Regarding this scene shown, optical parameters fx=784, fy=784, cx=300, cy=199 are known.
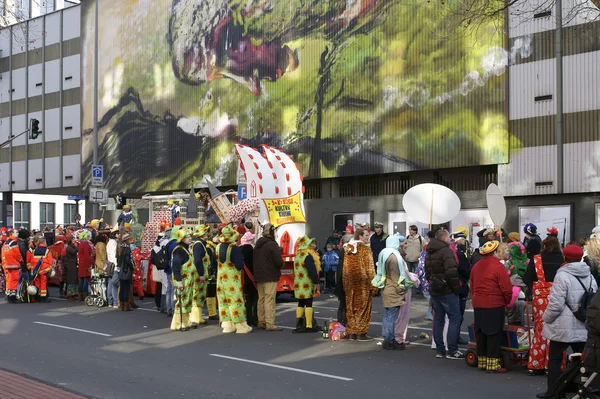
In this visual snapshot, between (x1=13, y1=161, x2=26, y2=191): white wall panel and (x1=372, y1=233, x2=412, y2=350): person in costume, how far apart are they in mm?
39606

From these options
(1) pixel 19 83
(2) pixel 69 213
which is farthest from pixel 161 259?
(2) pixel 69 213

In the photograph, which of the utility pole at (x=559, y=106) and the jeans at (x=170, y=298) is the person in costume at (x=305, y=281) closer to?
the jeans at (x=170, y=298)

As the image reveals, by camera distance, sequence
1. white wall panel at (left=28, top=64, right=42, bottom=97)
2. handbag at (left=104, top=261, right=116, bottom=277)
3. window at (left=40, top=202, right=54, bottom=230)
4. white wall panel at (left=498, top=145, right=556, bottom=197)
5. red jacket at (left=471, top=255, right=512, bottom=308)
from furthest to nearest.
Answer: window at (left=40, top=202, right=54, bottom=230) < white wall panel at (left=28, top=64, right=42, bottom=97) < white wall panel at (left=498, top=145, right=556, bottom=197) < handbag at (left=104, top=261, right=116, bottom=277) < red jacket at (left=471, top=255, right=512, bottom=308)

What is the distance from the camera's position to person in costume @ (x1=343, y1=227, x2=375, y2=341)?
13156 millimetres

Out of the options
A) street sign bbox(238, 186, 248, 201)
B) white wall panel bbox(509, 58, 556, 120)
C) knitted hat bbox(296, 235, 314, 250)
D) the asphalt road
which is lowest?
the asphalt road

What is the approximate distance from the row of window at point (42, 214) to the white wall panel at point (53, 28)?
2404 cm

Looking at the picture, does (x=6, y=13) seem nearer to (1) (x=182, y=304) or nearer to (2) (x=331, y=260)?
(1) (x=182, y=304)

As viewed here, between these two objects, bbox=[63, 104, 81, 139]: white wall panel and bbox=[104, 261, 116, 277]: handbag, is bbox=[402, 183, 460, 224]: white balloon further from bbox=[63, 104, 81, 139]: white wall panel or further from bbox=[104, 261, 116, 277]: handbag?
bbox=[63, 104, 81, 139]: white wall panel

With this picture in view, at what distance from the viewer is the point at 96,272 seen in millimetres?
19859

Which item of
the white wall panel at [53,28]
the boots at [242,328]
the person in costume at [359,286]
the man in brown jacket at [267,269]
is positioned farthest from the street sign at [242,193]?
the white wall panel at [53,28]

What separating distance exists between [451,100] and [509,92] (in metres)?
2.27

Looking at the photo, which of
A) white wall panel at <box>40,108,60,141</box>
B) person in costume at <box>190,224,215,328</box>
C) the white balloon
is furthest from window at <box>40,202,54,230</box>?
the white balloon

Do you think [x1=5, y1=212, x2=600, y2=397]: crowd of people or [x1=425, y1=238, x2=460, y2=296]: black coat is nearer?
[x1=5, y1=212, x2=600, y2=397]: crowd of people

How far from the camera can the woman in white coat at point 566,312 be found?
834 cm
